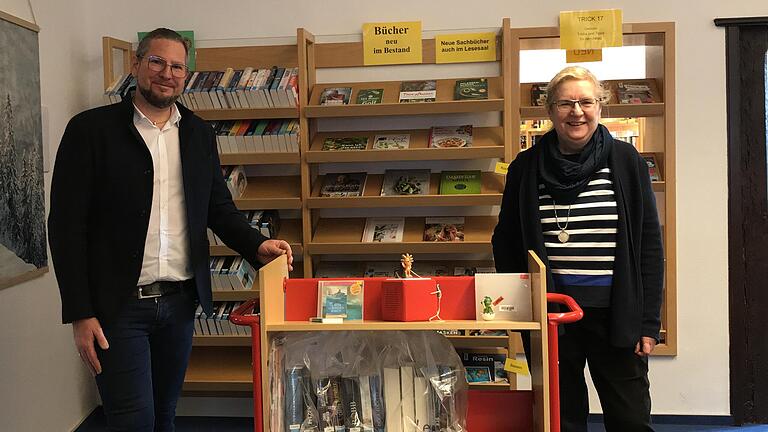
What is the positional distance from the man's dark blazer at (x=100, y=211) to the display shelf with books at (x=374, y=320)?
450 mm

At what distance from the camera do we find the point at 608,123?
3.94 meters

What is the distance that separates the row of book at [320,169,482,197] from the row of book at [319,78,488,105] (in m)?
0.39

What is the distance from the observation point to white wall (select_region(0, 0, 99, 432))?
3240mm

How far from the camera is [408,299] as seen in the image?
6.45 ft

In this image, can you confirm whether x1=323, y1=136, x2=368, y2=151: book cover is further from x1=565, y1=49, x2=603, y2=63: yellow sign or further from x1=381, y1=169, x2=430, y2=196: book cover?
x1=565, y1=49, x2=603, y2=63: yellow sign

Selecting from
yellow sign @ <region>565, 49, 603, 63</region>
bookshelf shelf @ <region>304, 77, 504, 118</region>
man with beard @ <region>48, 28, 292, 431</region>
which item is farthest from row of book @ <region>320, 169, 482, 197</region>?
man with beard @ <region>48, 28, 292, 431</region>

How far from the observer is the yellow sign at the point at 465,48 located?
12.6 feet

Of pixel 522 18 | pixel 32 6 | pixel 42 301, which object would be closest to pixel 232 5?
pixel 32 6

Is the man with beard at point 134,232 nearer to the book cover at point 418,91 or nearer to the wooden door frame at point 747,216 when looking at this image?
the book cover at point 418,91

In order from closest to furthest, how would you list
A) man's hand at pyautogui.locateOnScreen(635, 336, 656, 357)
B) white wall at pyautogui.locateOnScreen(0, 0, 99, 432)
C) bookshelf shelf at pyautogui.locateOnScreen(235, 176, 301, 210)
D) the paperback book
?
the paperback book
man's hand at pyautogui.locateOnScreen(635, 336, 656, 357)
white wall at pyautogui.locateOnScreen(0, 0, 99, 432)
bookshelf shelf at pyautogui.locateOnScreen(235, 176, 301, 210)

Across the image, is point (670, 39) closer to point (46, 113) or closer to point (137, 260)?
point (137, 260)

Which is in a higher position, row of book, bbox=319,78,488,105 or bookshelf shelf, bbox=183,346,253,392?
row of book, bbox=319,78,488,105

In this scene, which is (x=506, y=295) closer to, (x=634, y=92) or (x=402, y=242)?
(x=402, y=242)

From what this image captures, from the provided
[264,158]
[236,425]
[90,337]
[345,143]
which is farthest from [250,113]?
[90,337]
